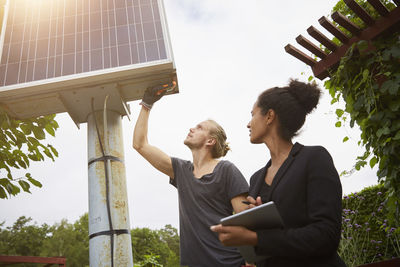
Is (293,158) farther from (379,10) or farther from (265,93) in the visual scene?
(379,10)

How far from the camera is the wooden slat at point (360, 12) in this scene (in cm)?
293

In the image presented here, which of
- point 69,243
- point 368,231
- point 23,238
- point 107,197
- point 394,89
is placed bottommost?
point 368,231

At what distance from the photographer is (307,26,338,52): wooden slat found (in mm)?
3186

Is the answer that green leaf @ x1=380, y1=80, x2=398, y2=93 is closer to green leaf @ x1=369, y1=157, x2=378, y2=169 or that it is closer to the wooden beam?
the wooden beam

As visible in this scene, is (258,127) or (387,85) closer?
(258,127)

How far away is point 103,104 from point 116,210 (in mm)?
825

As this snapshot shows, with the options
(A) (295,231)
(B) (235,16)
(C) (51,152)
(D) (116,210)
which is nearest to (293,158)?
(A) (295,231)

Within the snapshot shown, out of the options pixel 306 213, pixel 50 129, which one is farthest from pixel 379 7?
pixel 50 129

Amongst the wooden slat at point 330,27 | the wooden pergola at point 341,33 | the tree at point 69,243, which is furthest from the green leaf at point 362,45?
the tree at point 69,243

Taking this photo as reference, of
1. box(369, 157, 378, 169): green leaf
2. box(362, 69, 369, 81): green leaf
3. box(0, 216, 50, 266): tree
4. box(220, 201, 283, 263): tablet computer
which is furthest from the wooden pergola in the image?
box(0, 216, 50, 266): tree

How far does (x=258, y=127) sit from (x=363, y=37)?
2.12 m

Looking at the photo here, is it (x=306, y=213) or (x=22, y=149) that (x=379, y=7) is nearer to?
(x=306, y=213)

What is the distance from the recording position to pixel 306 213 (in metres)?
1.20

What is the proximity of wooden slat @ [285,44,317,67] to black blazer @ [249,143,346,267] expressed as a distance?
2.30 m
